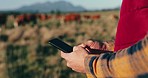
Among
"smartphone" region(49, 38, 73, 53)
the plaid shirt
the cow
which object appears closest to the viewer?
the plaid shirt

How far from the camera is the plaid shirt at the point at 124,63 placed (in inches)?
85.3

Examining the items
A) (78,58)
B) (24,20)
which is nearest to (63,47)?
(78,58)

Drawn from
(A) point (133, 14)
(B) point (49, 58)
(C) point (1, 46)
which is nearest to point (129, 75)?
(A) point (133, 14)

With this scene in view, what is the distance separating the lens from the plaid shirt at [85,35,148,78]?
2166mm

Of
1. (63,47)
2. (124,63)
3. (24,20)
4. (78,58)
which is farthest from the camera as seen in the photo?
(24,20)

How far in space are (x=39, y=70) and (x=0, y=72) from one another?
892mm

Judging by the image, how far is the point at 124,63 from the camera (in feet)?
7.34

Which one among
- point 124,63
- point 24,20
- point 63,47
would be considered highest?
point 124,63

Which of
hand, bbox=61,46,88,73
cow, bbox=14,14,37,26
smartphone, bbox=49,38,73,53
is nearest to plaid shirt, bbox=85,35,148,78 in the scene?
hand, bbox=61,46,88,73

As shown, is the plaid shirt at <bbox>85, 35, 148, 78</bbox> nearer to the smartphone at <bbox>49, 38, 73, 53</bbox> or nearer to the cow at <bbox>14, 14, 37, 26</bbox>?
the smartphone at <bbox>49, 38, 73, 53</bbox>

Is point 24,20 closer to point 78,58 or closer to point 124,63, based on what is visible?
point 78,58

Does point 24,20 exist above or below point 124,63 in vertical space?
below

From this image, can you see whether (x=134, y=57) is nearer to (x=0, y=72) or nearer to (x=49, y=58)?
(x=0, y=72)

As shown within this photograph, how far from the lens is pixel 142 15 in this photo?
94.3 inches
